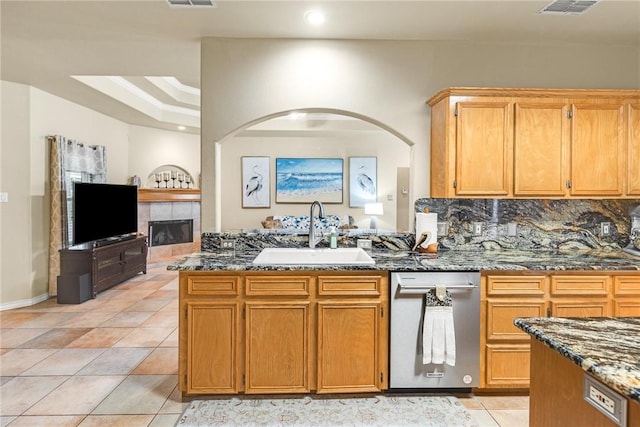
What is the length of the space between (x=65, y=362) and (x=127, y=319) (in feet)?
3.51

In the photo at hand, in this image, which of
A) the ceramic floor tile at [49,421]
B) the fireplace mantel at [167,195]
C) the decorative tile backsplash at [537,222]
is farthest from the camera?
the fireplace mantel at [167,195]

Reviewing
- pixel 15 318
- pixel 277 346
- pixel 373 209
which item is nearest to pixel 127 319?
pixel 15 318

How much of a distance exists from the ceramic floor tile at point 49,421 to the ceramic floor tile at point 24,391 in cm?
12

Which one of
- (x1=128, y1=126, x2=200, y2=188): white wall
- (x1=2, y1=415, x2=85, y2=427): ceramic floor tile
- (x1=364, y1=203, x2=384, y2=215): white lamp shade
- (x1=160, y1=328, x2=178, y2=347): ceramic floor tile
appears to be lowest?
(x1=2, y1=415, x2=85, y2=427): ceramic floor tile

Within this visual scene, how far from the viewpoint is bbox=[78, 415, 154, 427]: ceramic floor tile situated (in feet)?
7.32

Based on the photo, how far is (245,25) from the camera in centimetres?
292

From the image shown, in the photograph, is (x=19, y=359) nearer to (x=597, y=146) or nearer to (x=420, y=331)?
(x=420, y=331)

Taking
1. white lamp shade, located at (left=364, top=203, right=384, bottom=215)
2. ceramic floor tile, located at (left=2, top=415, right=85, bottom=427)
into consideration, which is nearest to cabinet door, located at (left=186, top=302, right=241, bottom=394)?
ceramic floor tile, located at (left=2, top=415, right=85, bottom=427)

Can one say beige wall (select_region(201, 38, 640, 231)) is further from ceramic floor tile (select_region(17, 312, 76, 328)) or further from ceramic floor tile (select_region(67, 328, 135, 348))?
ceramic floor tile (select_region(17, 312, 76, 328))

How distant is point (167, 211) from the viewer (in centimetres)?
745

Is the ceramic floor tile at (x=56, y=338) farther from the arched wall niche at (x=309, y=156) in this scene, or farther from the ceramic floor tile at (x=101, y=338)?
the arched wall niche at (x=309, y=156)

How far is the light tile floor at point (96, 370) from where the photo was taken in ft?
7.67

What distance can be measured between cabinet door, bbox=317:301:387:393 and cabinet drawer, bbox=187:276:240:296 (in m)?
0.57

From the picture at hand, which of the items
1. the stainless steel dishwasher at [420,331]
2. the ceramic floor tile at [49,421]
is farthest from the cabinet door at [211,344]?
the stainless steel dishwasher at [420,331]
